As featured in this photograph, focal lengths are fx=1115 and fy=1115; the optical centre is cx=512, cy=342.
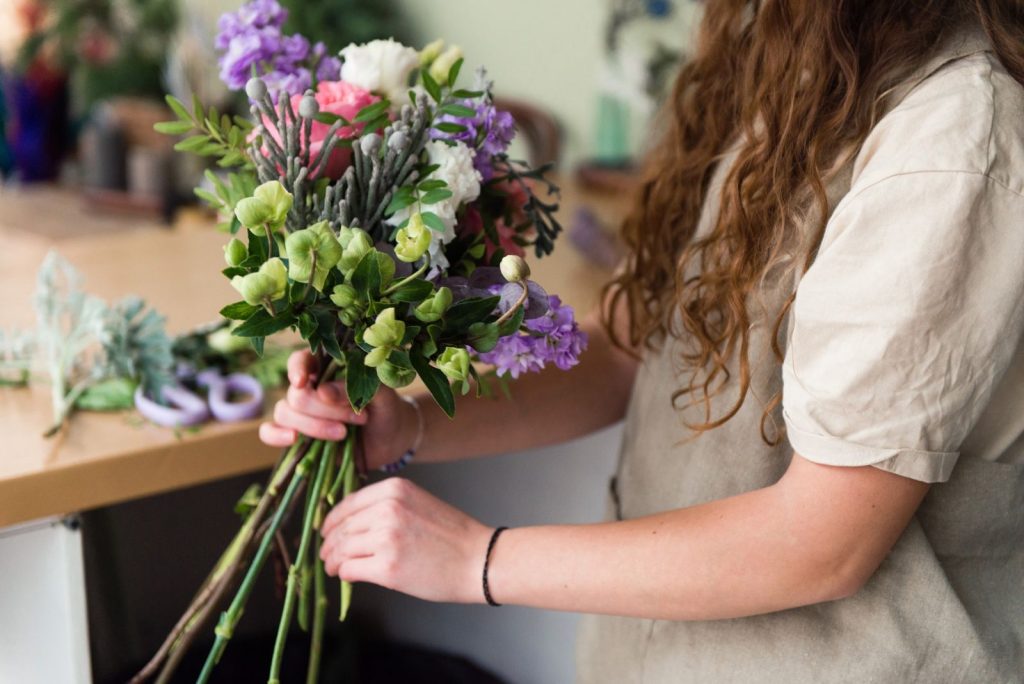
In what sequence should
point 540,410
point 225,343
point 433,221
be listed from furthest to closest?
point 225,343
point 540,410
point 433,221

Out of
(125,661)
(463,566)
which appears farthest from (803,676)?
(125,661)

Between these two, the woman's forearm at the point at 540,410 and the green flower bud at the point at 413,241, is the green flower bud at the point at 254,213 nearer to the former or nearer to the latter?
the green flower bud at the point at 413,241

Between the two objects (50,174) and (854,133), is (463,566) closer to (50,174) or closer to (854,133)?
(854,133)

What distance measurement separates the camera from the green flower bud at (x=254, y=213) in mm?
712

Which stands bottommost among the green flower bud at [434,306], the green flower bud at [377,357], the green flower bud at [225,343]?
the green flower bud at [225,343]

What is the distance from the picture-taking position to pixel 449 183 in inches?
32.1

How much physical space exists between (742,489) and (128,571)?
1132 millimetres

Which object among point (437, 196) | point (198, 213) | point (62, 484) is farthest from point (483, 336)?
point (198, 213)

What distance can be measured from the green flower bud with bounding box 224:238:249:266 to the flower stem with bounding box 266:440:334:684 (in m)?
0.31

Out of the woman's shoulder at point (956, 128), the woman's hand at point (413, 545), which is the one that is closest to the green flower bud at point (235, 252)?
the woman's hand at point (413, 545)

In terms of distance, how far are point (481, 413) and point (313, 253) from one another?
45 cm

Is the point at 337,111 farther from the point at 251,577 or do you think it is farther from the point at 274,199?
the point at 251,577

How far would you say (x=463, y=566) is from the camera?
0.93 m

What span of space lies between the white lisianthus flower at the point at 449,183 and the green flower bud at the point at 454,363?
102mm
